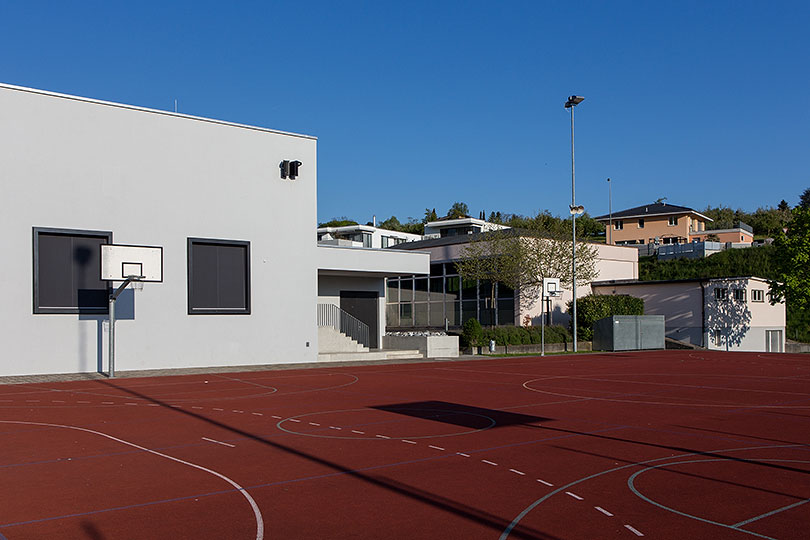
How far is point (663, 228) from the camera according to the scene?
81.6 metres

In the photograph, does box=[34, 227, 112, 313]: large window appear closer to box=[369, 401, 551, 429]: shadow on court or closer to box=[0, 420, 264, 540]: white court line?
box=[0, 420, 264, 540]: white court line

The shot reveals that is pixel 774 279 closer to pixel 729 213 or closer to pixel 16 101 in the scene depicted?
pixel 16 101

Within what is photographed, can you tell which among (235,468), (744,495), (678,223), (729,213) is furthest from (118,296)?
(729,213)

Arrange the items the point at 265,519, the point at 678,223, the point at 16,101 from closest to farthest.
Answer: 1. the point at 265,519
2. the point at 16,101
3. the point at 678,223

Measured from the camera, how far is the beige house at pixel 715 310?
141 feet

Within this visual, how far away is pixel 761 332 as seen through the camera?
4503 cm

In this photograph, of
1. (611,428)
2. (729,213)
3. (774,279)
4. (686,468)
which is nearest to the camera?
(686,468)

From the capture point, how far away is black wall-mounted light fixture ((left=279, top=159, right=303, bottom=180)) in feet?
91.0

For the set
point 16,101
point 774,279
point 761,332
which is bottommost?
point 761,332

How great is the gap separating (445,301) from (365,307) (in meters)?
10.8

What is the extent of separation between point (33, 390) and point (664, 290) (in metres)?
36.9

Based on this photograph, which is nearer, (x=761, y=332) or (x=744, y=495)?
(x=744, y=495)

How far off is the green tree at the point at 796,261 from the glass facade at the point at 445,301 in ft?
50.8

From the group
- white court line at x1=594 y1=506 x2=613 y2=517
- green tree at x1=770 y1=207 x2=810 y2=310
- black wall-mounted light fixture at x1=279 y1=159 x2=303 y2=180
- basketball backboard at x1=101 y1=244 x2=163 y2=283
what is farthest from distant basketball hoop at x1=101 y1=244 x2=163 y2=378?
green tree at x1=770 y1=207 x2=810 y2=310
